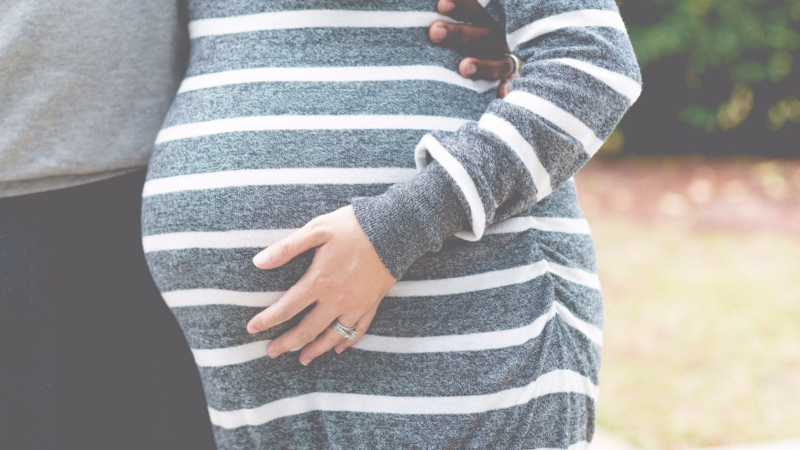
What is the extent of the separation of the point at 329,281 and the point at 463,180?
0.25 metres

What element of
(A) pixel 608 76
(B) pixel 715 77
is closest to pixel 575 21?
(A) pixel 608 76

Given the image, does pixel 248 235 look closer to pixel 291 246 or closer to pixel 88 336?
pixel 291 246

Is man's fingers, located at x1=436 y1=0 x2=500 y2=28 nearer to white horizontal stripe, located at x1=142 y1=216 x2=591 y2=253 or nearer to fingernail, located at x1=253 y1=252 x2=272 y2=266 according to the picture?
white horizontal stripe, located at x1=142 y1=216 x2=591 y2=253

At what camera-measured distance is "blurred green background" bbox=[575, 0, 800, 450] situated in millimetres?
3070

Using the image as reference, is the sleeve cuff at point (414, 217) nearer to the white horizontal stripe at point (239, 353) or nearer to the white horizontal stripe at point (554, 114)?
the white horizontal stripe at point (554, 114)

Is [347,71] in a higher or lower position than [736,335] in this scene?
lower

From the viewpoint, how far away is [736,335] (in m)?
3.54

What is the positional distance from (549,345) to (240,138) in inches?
23.6

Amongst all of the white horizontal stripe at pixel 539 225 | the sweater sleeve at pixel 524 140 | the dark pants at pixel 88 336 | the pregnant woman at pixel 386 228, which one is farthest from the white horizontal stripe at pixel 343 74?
the dark pants at pixel 88 336

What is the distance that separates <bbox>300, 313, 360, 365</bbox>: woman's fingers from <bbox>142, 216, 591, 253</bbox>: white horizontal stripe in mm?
163

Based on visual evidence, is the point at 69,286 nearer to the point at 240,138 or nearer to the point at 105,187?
the point at 105,187

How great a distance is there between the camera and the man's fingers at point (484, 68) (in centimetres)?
126

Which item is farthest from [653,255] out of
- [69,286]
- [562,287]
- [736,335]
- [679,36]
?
[69,286]

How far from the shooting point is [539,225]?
1.24m
